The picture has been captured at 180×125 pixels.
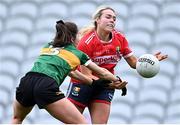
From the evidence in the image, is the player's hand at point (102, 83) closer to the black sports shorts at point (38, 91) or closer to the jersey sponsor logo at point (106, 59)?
the jersey sponsor logo at point (106, 59)

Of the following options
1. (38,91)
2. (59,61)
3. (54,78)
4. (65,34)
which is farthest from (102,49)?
(38,91)

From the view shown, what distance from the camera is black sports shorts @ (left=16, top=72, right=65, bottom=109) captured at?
19.9 ft

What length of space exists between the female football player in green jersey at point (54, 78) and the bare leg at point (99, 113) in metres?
0.62

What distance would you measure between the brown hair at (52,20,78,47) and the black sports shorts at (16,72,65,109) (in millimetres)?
364

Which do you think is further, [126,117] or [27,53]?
[27,53]

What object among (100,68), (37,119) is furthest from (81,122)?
(37,119)

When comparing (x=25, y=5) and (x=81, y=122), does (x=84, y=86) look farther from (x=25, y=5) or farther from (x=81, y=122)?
(x=25, y=5)

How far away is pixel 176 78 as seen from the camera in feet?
39.9

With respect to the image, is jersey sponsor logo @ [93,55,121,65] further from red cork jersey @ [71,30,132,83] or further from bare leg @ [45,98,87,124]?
bare leg @ [45,98,87,124]

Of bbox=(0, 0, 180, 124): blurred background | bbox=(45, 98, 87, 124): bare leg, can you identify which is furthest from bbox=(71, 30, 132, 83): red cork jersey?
bbox=(0, 0, 180, 124): blurred background

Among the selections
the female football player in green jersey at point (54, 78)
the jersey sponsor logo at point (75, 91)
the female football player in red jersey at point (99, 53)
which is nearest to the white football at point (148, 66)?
the female football player in red jersey at point (99, 53)

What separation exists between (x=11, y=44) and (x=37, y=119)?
2.37 m

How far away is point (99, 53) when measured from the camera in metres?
6.96

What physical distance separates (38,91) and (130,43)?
672cm
